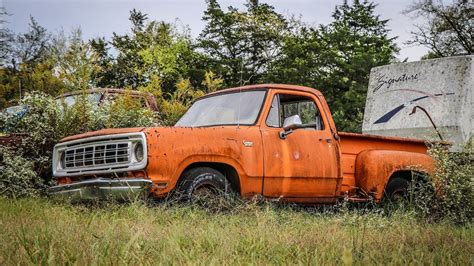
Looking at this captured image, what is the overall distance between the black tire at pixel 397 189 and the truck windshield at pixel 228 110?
231 centimetres

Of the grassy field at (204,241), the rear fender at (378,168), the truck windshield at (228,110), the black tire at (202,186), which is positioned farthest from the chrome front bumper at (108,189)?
the rear fender at (378,168)

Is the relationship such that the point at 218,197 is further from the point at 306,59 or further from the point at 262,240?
the point at 306,59

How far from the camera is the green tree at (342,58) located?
89.4 feet

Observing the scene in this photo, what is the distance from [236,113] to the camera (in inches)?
266

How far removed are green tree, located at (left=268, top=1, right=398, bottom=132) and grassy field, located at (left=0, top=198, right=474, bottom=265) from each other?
20.0 meters

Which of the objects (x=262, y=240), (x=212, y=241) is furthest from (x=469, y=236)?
(x=212, y=241)

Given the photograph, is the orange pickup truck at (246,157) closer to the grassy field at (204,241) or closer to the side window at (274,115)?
the side window at (274,115)

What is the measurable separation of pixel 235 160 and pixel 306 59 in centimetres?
2431

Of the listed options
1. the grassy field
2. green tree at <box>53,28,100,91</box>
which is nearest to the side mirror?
the grassy field

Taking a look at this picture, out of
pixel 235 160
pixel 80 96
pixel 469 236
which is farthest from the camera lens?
pixel 80 96

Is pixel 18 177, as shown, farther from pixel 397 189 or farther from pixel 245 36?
pixel 245 36

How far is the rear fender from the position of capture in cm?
724

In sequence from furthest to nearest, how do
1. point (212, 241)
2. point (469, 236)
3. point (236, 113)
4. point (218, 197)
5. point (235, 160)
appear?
1. point (236, 113)
2. point (235, 160)
3. point (218, 197)
4. point (469, 236)
5. point (212, 241)

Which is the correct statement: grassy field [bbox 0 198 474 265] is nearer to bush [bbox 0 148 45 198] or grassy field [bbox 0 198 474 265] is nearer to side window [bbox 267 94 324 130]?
side window [bbox 267 94 324 130]
